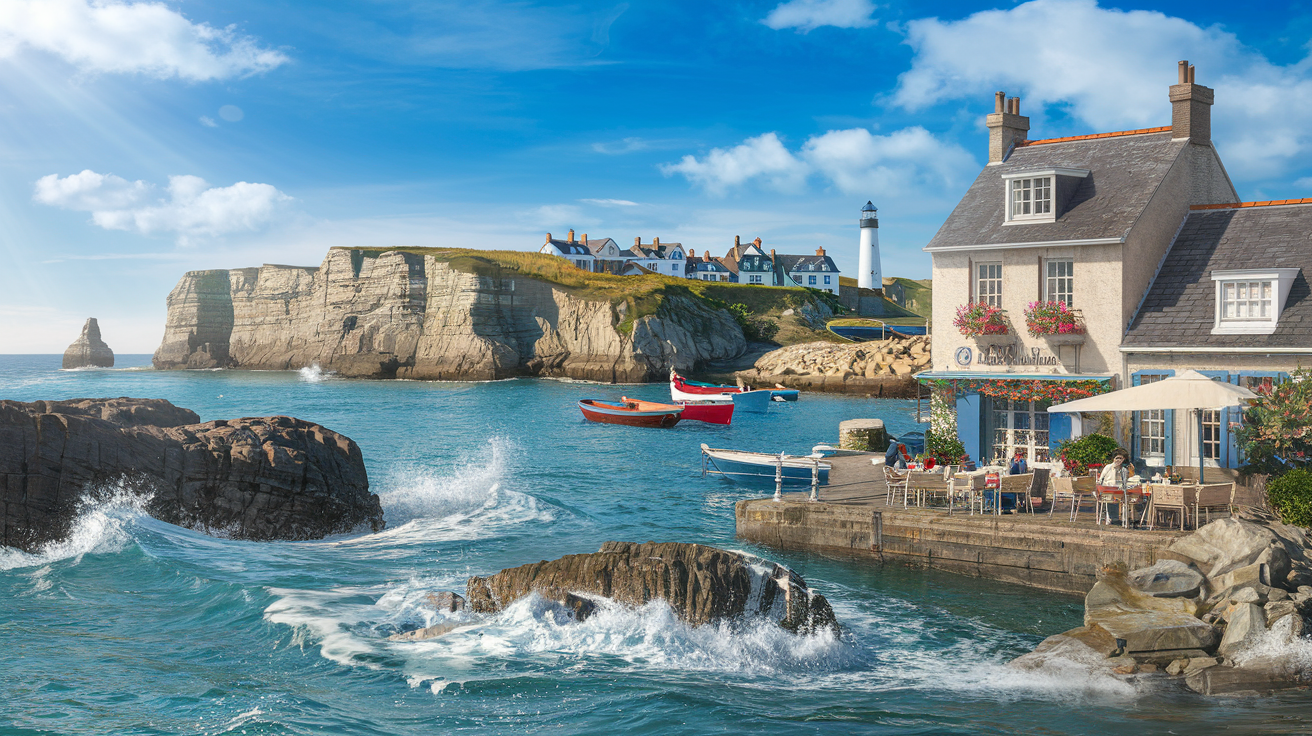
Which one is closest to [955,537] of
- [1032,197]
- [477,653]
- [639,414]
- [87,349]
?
[1032,197]

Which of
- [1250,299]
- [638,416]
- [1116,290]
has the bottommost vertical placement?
[638,416]

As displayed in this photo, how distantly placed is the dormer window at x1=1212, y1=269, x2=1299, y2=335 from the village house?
30 millimetres

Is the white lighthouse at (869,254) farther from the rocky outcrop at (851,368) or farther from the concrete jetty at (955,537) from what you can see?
the concrete jetty at (955,537)

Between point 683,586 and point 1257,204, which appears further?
point 1257,204

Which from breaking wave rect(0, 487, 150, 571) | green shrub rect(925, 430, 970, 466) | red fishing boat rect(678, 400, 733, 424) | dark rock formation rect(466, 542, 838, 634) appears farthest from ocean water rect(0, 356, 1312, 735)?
red fishing boat rect(678, 400, 733, 424)

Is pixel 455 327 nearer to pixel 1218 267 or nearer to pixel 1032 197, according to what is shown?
pixel 1032 197

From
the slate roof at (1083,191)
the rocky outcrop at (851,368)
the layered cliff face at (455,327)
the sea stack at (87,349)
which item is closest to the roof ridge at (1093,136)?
the slate roof at (1083,191)

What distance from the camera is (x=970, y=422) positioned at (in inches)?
874

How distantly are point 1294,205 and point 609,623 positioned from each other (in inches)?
768

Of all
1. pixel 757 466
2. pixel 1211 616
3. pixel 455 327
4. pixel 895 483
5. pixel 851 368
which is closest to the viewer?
pixel 1211 616

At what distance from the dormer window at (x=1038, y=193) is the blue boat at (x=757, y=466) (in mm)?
8396

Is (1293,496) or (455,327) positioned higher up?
(455,327)

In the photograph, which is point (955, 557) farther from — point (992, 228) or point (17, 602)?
point (17, 602)

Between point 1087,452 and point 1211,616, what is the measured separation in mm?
7271
